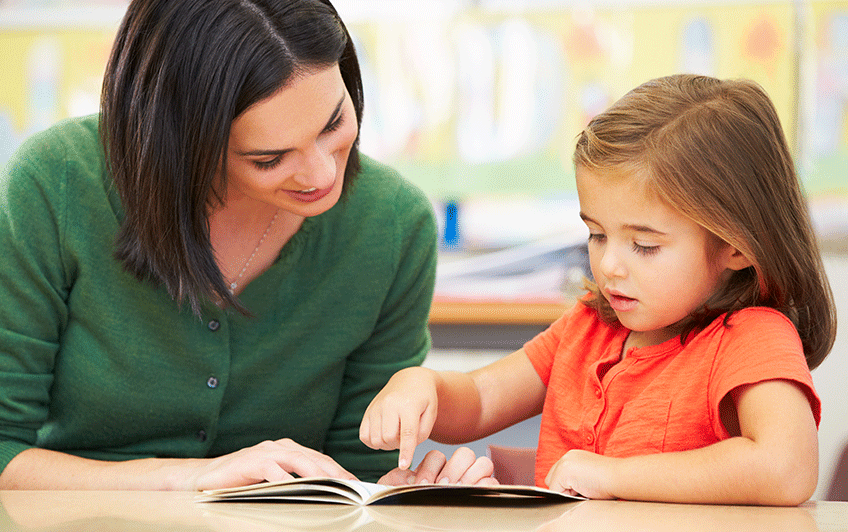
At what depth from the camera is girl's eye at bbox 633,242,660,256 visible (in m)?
0.90

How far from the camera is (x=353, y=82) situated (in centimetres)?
115

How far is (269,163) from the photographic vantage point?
0.99 meters

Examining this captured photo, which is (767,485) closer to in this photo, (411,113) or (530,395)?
(530,395)

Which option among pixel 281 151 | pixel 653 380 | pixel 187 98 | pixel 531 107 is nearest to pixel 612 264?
pixel 653 380

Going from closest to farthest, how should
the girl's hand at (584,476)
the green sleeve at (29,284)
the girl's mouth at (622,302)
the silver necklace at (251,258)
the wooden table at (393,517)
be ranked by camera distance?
the wooden table at (393,517), the girl's hand at (584,476), the girl's mouth at (622,302), the green sleeve at (29,284), the silver necklace at (251,258)

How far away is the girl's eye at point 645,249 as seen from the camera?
896mm

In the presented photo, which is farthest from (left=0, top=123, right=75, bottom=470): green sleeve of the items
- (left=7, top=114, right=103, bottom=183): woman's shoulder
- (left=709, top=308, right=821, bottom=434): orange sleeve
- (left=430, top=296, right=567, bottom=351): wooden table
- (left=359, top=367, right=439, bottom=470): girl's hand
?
(left=430, top=296, right=567, bottom=351): wooden table

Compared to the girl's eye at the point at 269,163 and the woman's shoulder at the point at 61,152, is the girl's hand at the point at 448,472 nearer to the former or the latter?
the girl's eye at the point at 269,163

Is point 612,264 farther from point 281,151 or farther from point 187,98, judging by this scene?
point 187,98

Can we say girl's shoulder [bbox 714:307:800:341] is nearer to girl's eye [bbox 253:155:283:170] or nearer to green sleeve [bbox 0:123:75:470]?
girl's eye [bbox 253:155:283:170]

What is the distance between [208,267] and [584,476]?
0.54 m

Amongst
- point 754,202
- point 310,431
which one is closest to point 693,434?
point 754,202

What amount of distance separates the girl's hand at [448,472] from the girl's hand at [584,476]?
82mm

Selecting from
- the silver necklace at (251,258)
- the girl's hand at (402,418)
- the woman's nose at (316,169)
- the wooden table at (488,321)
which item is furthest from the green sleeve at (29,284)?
the wooden table at (488,321)
